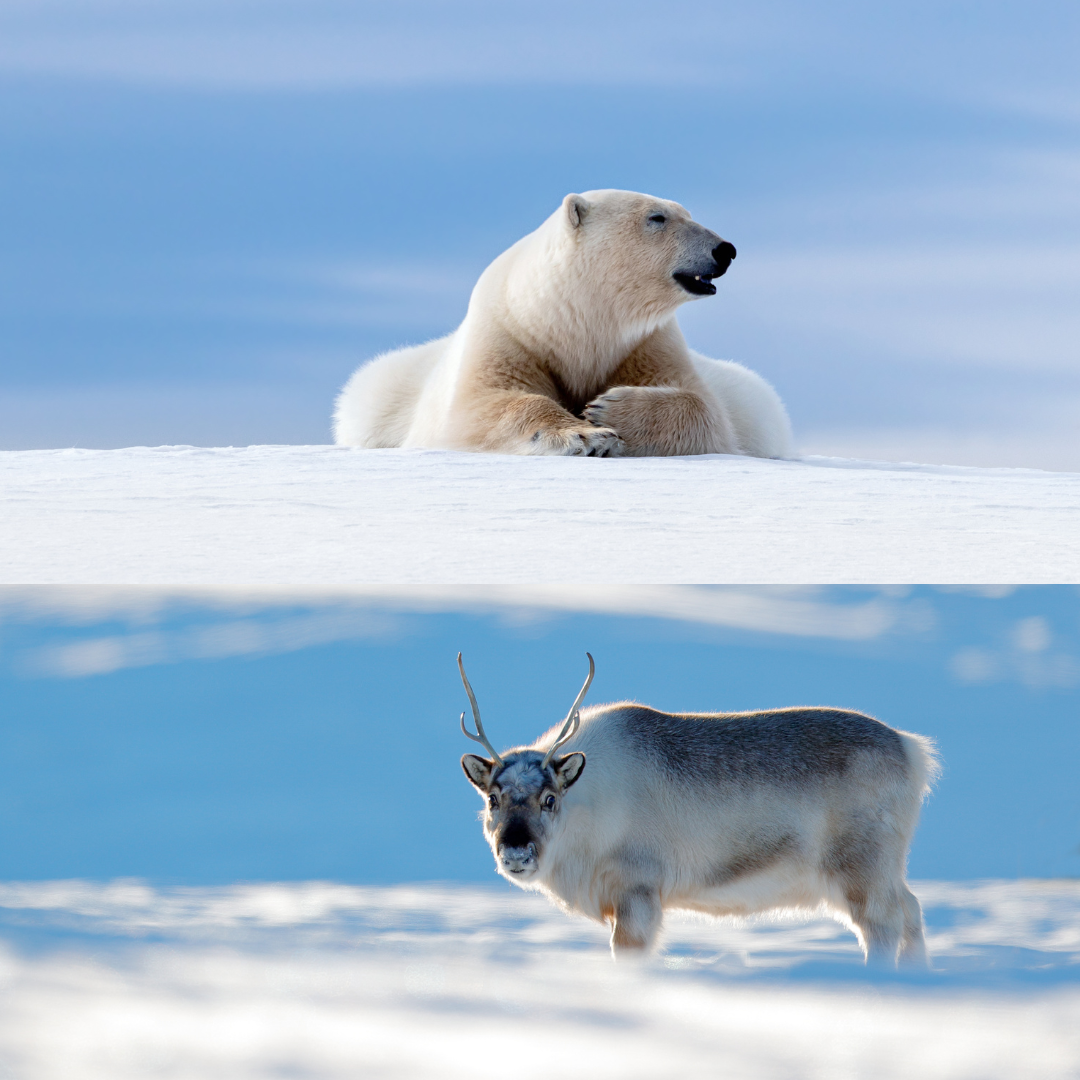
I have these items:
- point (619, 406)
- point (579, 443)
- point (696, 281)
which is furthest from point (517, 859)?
point (696, 281)

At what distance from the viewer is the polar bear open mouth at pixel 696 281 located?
448 cm

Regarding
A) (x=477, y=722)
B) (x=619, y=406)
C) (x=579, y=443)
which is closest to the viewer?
(x=477, y=722)

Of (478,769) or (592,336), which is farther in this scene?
(592,336)

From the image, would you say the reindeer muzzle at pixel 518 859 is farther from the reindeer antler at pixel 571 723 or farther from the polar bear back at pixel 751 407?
the polar bear back at pixel 751 407

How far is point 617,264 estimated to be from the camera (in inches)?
176

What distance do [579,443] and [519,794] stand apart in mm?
2034

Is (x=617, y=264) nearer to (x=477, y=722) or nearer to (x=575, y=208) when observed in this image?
(x=575, y=208)

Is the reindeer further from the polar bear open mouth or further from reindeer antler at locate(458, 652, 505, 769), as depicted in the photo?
the polar bear open mouth

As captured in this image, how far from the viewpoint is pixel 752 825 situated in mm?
2393

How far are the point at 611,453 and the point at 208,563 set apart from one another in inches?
73.9

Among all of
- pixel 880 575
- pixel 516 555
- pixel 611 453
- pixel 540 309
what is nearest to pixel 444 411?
pixel 540 309

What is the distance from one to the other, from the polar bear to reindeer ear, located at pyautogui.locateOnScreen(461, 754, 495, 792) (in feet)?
7.13

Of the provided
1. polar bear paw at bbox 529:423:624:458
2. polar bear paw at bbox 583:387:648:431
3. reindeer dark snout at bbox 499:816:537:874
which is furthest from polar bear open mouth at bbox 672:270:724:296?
reindeer dark snout at bbox 499:816:537:874

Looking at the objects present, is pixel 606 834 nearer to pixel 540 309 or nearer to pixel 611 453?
pixel 611 453
